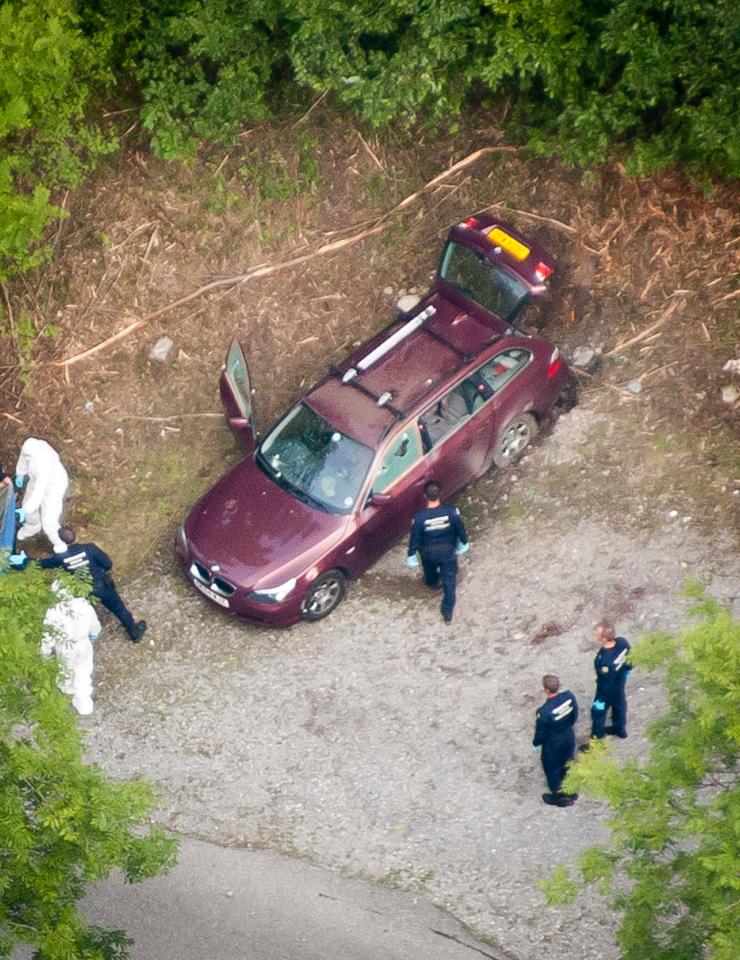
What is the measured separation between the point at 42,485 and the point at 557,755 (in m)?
6.03

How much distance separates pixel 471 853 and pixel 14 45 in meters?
8.69

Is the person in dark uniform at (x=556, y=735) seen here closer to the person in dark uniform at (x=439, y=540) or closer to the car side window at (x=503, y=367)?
the person in dark uniform at (x=439, y=540)

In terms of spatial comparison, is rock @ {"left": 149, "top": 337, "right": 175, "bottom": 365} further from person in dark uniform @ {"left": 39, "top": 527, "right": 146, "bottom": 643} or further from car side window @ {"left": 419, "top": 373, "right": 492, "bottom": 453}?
car side window @ {"left": 419, "top": 373, "right": 492, "bottom": 453}

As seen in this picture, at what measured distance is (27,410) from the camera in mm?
14195

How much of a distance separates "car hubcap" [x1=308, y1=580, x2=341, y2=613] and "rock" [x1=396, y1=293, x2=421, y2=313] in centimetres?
389

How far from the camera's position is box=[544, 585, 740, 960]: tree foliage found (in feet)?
24.7

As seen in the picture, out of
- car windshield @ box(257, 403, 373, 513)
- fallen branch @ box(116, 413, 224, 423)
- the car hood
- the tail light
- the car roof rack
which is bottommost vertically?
fallen branch @ box(116, 413, 224, 423)

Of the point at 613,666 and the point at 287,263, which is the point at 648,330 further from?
the point at 613,666

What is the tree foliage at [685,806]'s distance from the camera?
7523mm

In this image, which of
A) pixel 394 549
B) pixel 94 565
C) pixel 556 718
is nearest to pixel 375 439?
pixel 394 549

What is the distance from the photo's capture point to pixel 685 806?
822cm

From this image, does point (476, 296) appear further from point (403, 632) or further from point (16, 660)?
point (16, 660)


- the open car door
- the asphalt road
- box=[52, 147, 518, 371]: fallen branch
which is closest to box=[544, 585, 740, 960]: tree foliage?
the asphalt road

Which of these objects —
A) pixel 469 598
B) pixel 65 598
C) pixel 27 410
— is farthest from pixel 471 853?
pixel 27 410
